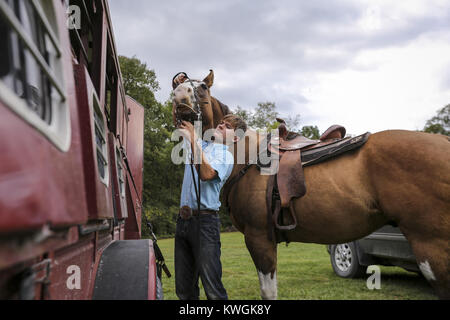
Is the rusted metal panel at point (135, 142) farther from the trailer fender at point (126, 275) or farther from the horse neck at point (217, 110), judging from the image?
the trailer fender at point (126, 275)

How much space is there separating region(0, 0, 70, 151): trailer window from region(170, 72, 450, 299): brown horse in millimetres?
2050

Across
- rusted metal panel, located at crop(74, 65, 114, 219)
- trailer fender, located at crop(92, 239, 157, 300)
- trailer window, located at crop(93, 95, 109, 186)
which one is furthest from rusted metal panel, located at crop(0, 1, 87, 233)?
trailer window, located at crop(93, 95, 109, 186)

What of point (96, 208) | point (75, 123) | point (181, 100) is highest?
point (181, 100)

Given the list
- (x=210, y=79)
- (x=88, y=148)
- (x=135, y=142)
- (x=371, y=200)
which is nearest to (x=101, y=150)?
(x=88, y=148)

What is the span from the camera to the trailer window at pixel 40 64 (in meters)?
0.77

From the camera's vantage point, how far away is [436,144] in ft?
8.70

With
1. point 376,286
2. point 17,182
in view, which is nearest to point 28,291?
point 17,182

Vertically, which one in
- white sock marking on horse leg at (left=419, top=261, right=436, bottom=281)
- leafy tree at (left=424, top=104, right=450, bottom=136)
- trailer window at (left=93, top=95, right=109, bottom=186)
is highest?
leafy tree at (left=424, top=104, right=450, bottom=136)

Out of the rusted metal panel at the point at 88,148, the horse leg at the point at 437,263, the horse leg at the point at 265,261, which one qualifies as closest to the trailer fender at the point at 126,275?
the rusted metal panel at the point at 88,148

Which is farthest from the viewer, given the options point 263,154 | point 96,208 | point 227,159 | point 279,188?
point 263,154

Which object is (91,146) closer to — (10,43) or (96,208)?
(96,208)

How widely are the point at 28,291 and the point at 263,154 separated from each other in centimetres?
270

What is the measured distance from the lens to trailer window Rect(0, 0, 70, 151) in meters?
0.77

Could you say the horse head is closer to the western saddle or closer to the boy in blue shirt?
the boy in blue shirt
